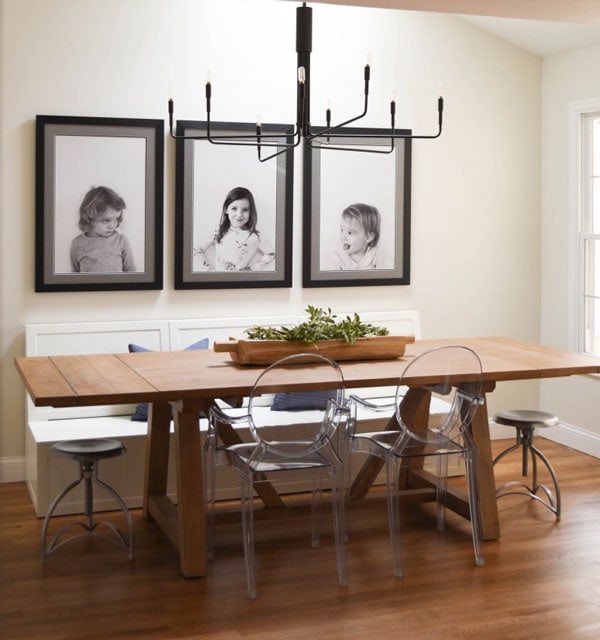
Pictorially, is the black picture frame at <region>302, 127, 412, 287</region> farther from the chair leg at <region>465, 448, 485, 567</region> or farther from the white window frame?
the chair leg at <region>465, 448, 485, 567</region>

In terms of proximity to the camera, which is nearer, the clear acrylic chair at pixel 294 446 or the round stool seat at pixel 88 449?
the clear acrylic chair at pixel 294 446

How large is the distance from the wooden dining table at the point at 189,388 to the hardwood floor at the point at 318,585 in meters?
0.15

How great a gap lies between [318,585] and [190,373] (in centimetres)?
102

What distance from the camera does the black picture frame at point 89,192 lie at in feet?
17.2

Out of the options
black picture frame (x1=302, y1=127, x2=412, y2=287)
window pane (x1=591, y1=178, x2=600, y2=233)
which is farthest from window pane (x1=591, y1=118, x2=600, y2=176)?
black picture frame (x1=302, y1=127, x2=412, y2=287)

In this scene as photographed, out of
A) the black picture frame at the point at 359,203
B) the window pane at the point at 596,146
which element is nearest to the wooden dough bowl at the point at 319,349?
the black picture frame at the point at 359,203

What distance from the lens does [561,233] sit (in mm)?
6258

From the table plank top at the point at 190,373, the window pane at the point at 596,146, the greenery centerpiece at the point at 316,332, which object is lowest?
the table plank top at the point at 190,373

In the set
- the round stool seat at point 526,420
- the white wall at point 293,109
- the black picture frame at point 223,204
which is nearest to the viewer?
the round stool seat at point 526,420

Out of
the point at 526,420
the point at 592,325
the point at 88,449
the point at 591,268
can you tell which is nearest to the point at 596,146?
the point at 591,268

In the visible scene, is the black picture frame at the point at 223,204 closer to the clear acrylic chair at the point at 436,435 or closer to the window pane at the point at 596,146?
the clear acrylic chair at the point at 436,435

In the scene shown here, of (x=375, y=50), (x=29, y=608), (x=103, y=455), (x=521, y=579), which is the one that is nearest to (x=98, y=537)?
(x=103, y=455)

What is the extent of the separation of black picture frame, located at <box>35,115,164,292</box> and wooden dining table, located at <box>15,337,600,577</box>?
98 cm

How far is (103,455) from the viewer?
412 cm
